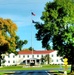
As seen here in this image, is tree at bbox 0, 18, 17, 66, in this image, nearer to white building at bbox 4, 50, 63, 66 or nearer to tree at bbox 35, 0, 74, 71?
tree at bbox 35, 0, 74, 71

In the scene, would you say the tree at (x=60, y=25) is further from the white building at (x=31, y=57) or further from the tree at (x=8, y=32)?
the white building at (x=31, y=57)

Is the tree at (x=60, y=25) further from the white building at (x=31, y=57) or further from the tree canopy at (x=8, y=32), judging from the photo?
the white building at (x=31, y=57)

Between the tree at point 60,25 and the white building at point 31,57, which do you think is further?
the white building at point 31,57

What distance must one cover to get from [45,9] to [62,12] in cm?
298

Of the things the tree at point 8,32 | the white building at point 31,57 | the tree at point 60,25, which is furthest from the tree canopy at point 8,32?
the white building at point 31,57

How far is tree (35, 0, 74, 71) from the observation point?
54.5 m

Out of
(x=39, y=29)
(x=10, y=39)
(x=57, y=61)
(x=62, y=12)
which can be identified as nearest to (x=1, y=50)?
(x=10, y=39)

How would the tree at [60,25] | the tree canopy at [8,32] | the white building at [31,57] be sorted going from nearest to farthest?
the tree at [60,25]
the tree canopy at [8,32]
the white building at [31,57]

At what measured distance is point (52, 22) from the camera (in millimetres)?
57031

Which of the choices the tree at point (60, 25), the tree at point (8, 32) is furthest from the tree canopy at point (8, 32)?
the tree at point (60, 25)

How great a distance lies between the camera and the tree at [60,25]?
54.5 meters

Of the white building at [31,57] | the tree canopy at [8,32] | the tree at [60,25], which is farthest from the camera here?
the white building at [31,57]

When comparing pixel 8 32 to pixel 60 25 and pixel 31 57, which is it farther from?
pixel 31 57

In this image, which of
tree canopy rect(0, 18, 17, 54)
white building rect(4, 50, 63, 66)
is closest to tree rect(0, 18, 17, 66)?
tree canopy rect(0, 18, 17, 54)
